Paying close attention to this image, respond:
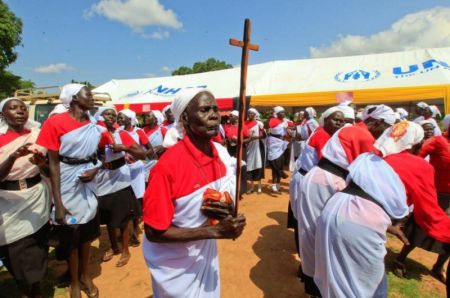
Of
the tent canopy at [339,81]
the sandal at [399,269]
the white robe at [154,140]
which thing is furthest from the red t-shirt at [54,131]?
the tent canopy at [339,81]

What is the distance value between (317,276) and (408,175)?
1202 millimetres

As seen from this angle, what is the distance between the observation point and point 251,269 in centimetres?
377

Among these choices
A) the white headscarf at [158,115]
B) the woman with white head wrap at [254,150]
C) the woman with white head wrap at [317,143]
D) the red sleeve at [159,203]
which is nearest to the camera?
the red sleeve at [159,203]

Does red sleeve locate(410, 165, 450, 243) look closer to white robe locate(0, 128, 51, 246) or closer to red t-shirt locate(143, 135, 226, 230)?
red t-shirt locate(143, 135, 226, 230)

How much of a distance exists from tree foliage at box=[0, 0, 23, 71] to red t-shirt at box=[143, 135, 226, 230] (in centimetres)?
1798

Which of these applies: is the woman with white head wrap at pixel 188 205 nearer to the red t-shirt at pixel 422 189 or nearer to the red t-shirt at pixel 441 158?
the red t-shirt at pixel 422 189

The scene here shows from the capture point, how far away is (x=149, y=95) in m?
15.3

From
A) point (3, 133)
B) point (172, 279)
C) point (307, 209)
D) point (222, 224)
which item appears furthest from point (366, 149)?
point (3, 133)

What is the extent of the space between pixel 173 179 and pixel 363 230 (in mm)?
1349

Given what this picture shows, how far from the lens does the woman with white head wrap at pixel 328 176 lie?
8.54ft

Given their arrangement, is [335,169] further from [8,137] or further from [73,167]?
[8,137]

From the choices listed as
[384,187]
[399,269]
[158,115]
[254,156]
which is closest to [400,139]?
[384,187]

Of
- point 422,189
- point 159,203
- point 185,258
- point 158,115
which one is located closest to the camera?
point 159,203

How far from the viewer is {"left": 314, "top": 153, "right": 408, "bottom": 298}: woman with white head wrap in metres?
1.82
